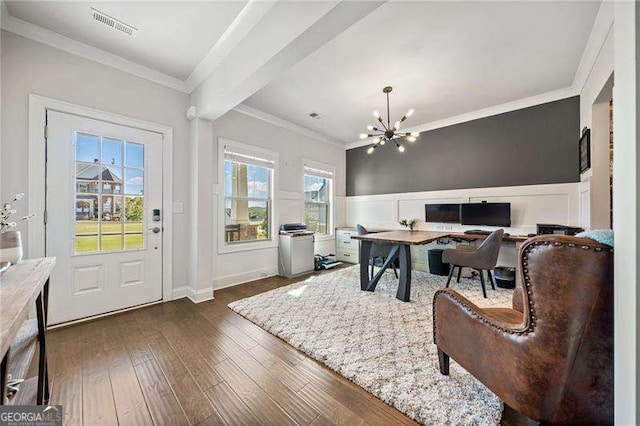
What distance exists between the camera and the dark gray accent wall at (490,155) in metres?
3.51

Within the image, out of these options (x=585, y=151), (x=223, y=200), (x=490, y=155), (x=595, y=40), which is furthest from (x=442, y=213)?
(x=223, y=200)

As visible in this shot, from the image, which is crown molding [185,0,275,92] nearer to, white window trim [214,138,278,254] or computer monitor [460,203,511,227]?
white window trim [214,138,278,254]

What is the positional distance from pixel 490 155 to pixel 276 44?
393 cm

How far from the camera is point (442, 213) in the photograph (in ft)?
14.6

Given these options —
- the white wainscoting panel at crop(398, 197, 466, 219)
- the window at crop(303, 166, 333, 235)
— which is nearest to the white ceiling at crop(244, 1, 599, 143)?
the window at crop(303, 166, 333, 235)

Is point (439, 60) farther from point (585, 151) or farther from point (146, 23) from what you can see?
point (146, 23)

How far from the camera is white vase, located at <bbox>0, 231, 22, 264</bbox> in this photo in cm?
121

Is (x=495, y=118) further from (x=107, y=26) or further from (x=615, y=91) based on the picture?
(x=107, y=26)

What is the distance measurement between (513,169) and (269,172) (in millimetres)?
4037

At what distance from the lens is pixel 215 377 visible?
1663 mm

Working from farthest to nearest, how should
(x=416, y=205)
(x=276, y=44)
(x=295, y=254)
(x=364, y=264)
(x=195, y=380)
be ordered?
1. (x=416, y=205)
2. (x=295, y=254)
3. (x=364, y=264)
4. (x=276, y=44)
5. (x=195, y=380)

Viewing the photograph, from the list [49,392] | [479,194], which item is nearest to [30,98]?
[49,392]

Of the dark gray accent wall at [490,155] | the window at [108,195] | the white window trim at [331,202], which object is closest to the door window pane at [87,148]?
the window at [108,195]

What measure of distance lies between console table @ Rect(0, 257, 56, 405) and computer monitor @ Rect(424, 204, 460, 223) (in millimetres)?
4819
